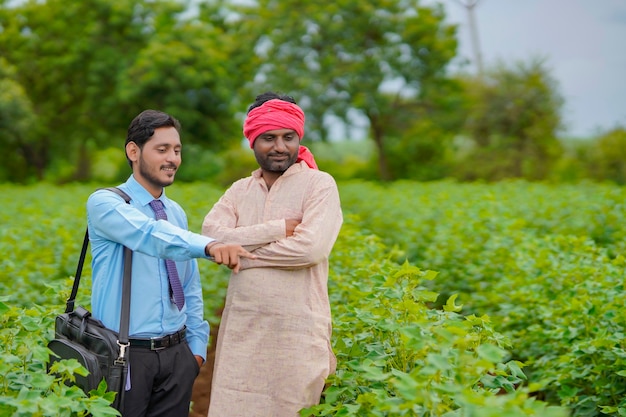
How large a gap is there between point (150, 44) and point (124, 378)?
34443mm

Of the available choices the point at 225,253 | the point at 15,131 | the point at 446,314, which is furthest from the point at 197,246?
the point at 15,131

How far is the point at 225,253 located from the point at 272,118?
0.63 meters

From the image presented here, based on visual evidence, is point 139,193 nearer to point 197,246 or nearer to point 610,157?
point 197,246

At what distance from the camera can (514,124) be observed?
3547 cm

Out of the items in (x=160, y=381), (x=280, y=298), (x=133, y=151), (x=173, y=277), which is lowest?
(x=160, y=381)

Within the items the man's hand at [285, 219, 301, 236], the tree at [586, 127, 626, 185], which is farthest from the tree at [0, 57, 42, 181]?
the man's hand at [285, 219, 301, 236]

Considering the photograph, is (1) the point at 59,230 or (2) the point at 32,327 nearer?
(2) the point at 32,327

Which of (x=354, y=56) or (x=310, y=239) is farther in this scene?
(x=354, y=56)

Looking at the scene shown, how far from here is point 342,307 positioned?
175 inches

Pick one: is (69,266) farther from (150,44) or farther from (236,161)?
(236,161)

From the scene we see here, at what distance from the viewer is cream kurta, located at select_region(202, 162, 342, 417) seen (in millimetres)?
3172

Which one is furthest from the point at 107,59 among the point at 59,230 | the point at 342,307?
the point at 342,307

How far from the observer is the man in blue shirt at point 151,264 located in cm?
304

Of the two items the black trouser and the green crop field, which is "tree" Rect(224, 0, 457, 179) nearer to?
the green crop field
